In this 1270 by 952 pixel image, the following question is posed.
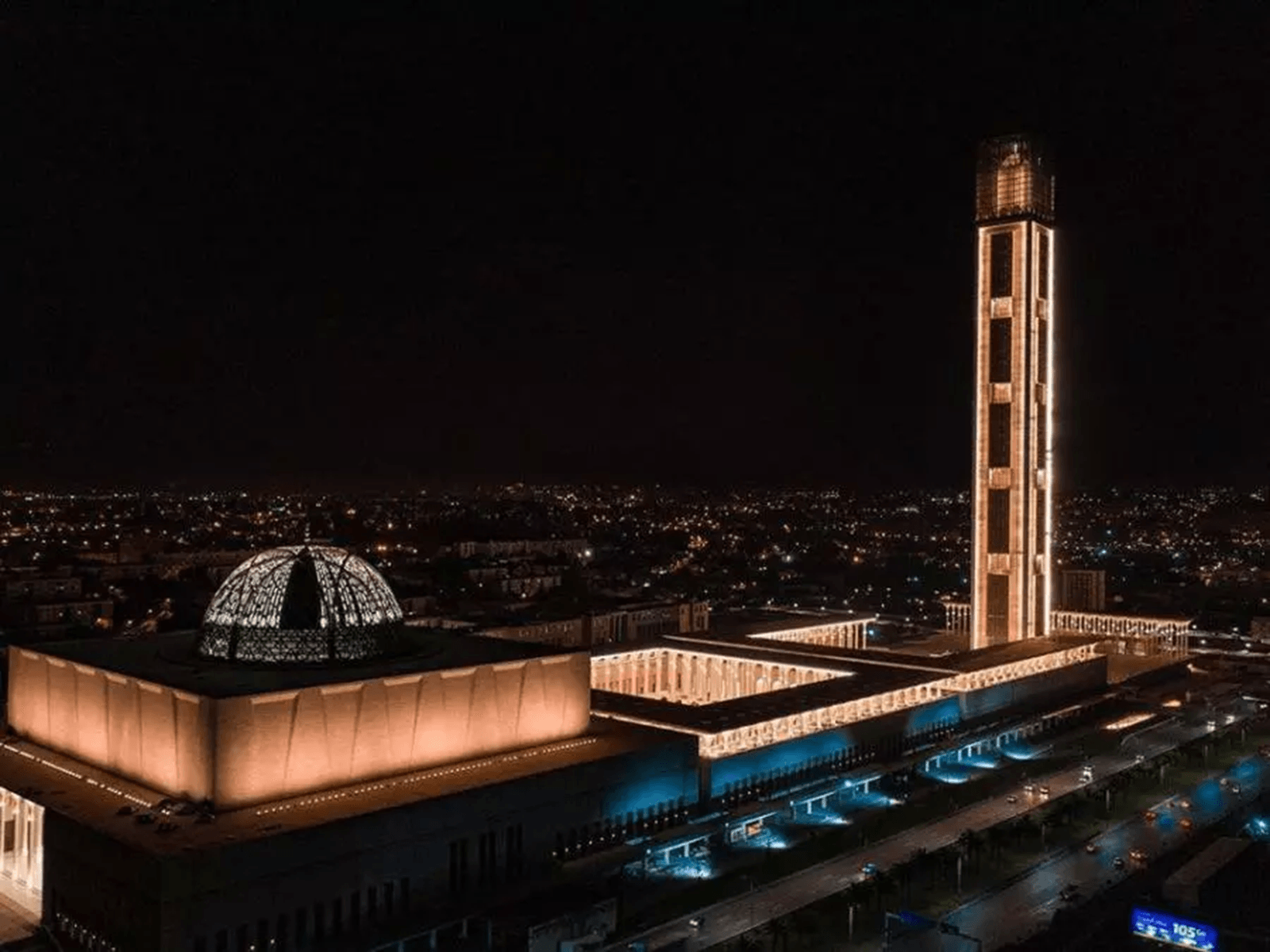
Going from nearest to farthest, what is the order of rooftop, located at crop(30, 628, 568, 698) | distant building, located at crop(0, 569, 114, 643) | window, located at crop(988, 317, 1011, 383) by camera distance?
rooftop, located at crop(30, 628, 568, 698) < window, located at crop(988, 317, 1011, 383) < distant building, located at crop(0, 569, 114, 643)

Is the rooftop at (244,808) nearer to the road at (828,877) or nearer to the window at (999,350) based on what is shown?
the road at (828,877)

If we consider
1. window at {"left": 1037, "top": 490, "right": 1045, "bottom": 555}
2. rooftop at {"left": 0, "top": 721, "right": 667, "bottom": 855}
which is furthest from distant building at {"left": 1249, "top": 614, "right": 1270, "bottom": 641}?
rooftop at {"left": 0, "top": 721, "right": 667, "bottom": 855}

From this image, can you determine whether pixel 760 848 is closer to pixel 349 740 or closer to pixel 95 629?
pixel 349 740

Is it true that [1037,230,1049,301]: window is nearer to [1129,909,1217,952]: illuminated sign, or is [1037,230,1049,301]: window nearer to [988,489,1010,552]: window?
[988,489,1010,552]: window

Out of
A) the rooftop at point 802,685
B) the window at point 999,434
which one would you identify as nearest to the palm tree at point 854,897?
the rooftop at point 802,685

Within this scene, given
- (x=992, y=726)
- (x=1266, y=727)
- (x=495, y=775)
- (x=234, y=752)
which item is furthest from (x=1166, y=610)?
(x=234, y=752)

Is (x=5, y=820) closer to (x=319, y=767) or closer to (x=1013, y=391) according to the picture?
(x=319, y=767)

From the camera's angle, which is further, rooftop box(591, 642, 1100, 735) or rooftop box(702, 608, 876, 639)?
rooftop box(702, 608, 876, 639)
